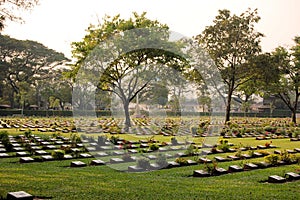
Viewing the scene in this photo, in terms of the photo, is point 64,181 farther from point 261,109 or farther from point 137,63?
point 261,109

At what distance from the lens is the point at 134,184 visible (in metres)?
7.45

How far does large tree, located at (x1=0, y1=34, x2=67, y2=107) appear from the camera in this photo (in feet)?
135

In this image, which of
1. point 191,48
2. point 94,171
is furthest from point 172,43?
point 94,171

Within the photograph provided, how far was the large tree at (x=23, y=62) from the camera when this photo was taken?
4128cm

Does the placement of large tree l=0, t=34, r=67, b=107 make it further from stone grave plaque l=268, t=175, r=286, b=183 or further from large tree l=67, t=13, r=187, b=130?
stone grave plaque l=268, t=175, r=286, b=183

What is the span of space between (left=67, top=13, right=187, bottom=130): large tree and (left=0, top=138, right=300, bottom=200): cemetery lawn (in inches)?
341

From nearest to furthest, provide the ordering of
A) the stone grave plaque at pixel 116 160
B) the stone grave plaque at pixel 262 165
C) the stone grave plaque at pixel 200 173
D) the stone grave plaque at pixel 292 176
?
the stone grave plaque at pixel 292 176
the stone grave plaque at pixel 200 173
the stone grave plaque at pixel 262 165
the stone grave plaque at pixel 116 160

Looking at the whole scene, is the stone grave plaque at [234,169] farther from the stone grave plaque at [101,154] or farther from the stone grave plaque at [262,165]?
the stone grave plaque at [101,154]

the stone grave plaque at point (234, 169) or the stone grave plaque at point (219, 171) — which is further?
the stone grave plaque at point (234, 169)

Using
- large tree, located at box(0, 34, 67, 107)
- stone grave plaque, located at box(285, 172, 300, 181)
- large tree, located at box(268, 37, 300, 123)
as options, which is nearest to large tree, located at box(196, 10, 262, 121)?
large tree, located at box(268, 37, 300, 123)

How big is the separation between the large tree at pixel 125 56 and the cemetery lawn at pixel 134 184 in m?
8.65

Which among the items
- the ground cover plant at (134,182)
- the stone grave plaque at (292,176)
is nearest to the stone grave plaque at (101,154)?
the ground cover plant at (134,182)

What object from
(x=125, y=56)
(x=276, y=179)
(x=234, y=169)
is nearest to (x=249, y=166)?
(x=234, y=169)

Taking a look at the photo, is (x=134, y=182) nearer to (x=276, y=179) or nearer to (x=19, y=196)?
(x=19, y=196)
